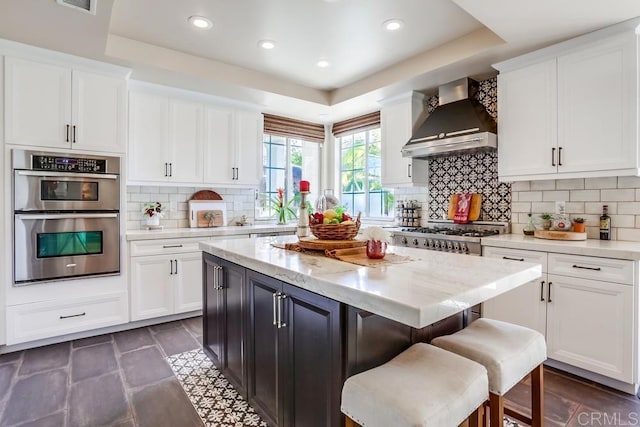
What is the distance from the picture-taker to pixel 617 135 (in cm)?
236

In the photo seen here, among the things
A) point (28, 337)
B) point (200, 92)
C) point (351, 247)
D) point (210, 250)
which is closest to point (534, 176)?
point (351, 247)

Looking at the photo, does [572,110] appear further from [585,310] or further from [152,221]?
[152,221]

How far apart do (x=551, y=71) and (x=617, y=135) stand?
69 centimetres

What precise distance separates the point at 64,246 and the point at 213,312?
A: 5.06 feet

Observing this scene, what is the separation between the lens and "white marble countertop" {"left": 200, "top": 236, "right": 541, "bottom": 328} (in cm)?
106

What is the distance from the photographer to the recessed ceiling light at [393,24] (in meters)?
2.64

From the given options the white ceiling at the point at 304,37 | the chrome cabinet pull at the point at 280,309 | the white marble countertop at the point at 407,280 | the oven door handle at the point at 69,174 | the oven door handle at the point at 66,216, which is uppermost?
the white ceiling at the point at 304,37

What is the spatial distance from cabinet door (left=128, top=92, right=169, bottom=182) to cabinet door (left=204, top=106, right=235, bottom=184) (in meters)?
0.45

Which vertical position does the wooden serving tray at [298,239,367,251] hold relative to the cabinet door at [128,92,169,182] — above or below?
below

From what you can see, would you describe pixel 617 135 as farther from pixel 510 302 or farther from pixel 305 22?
pixel 305 22

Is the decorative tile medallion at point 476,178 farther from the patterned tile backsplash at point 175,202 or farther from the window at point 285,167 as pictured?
the patterned tile backsplash at point 175,202

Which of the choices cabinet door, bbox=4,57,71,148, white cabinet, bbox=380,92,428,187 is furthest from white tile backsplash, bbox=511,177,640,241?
cabinet door, bbox=4,57,71,148

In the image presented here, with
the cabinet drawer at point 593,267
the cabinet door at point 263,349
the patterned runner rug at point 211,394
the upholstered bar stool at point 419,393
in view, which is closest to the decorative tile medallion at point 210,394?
the patterned runner rug at point 211,394

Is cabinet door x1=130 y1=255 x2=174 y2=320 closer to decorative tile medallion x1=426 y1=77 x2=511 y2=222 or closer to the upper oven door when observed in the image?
the upper oven door
